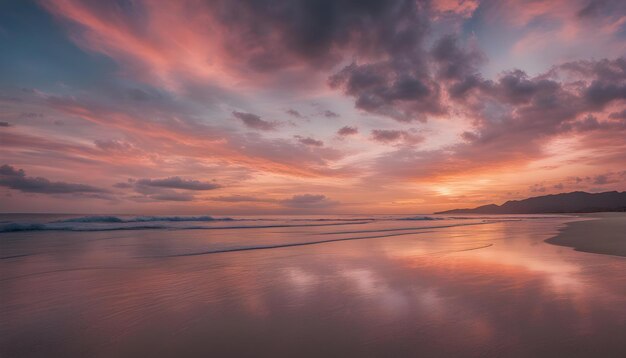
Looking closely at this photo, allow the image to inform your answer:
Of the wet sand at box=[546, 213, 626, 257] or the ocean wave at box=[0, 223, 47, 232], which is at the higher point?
the ocean wave at box=[0, 223, 47, 232]

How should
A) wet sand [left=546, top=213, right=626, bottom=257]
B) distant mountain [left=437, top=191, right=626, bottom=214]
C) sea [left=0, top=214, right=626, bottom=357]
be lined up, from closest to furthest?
sea [left=0, top=214, right=626, bottom=357], wet sand [left=546, top=213, right=626, bottom=257], distant mountain [left=437, top=191, right=626, bottom=214]

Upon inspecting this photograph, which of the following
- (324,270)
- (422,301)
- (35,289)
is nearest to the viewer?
(422,301)

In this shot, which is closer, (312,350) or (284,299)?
(312,350)

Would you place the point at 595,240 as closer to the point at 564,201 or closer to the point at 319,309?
the point at 319,309

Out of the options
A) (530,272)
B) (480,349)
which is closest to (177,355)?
(480,349)

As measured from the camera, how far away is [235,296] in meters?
5.29

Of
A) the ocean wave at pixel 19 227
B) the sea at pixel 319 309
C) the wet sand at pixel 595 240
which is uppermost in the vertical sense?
the ocean wave at pixel 19 227

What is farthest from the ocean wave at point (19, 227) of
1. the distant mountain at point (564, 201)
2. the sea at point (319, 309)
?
the distant mountain at point (564, 201)

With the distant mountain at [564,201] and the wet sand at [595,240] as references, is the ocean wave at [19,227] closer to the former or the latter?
the wet sand at [595,240]

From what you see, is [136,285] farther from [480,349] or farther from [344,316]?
[480,349]

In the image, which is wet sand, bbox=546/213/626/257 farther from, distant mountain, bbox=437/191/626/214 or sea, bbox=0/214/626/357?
distant mountain, bbox=437/191/626/214

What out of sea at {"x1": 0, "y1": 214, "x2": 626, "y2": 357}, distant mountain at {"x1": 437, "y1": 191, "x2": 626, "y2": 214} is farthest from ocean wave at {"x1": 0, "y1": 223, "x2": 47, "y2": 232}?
distant mountain at {"x1": 437, "y1": 191, "x2": 626, "y2": 214}

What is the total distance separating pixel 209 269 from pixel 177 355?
491 cm

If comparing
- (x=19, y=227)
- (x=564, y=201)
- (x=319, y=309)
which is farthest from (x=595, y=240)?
(x=564, y=201)
